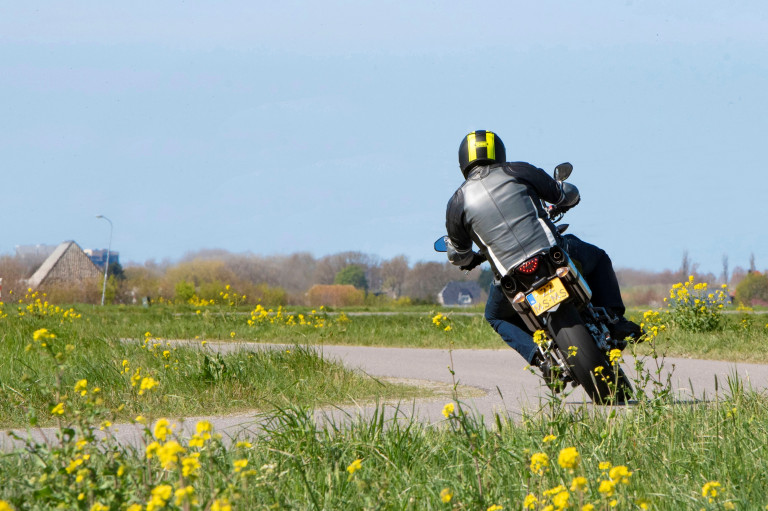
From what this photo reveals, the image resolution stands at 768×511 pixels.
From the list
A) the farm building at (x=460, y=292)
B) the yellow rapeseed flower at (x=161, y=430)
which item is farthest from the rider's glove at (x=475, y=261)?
the farm building at (x=460, y=292)

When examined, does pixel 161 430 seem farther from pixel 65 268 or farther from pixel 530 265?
pixel 65 268

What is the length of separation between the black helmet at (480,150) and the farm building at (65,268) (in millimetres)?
36808

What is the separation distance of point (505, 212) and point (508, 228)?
0.30 feet

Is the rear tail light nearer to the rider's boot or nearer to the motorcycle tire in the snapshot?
the motorcycle tire

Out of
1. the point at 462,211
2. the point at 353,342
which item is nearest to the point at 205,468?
the point at 462,211

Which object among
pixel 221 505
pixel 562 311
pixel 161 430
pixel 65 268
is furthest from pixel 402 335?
pixel 65 268

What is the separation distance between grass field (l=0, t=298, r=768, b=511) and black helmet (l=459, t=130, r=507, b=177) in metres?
1.09

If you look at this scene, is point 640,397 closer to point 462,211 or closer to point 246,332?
point 462,211

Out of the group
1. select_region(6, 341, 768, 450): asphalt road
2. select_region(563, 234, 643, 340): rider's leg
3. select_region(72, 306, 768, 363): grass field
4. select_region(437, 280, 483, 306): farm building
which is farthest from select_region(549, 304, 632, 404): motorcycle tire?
select_region(437, 280, 483, 306): farm building

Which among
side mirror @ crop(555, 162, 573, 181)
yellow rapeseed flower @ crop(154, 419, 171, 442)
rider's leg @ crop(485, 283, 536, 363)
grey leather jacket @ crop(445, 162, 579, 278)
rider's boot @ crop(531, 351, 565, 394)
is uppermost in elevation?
side mirror @ crop(555, 162, 573, 181)

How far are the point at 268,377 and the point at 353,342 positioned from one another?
213 inches

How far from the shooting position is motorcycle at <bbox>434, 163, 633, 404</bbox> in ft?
16.2

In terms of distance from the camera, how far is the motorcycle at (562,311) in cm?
494

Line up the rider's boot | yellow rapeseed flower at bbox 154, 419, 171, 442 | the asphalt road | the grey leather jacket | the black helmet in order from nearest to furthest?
yellow rapeseed flower at bbox 154, 419, 171, 442 → the rider's boot → the asphalt road → the grey leather jacket → the black helmet
